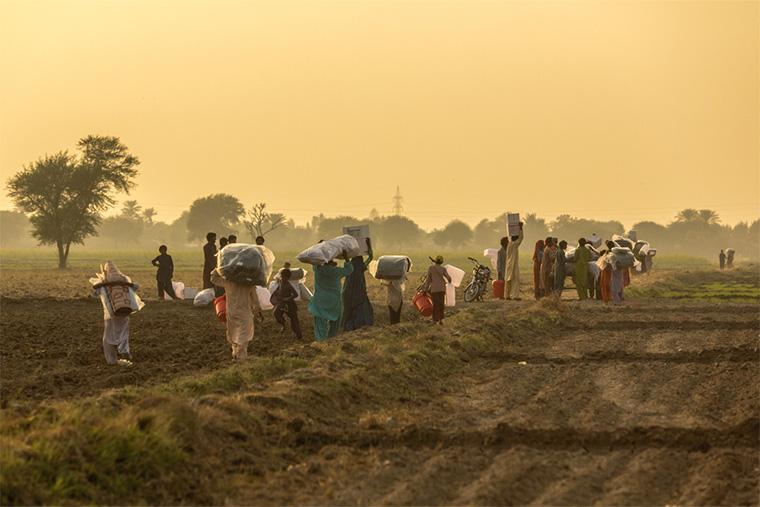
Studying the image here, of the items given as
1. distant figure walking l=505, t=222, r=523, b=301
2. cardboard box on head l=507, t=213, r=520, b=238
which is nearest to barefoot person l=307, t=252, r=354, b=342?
cardboard box on head l=507, t=213, r=520, b=238

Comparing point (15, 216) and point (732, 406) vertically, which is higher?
point (15, 216)

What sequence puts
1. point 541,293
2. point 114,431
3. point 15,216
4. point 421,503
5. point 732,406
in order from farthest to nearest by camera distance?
point 15,216
point 541,293
point 732,406
point 114,431
point 421,503

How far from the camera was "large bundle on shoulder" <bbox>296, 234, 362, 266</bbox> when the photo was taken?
519 inches

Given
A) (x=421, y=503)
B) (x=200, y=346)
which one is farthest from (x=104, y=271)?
(x=421, y=503)

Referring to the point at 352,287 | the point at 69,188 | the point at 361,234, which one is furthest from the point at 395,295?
the point at 69,188

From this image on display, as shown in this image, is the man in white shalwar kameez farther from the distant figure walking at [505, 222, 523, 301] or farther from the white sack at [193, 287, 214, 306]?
the distant figure walking at [505, 222, 523, 301]

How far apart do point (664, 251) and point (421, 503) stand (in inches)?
7233

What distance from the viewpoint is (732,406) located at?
8.74 m

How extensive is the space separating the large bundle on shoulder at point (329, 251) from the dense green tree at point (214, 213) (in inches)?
4656

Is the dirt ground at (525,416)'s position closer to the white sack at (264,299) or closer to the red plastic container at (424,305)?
the white sack at (264,299)

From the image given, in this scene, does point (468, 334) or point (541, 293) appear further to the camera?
point (541, 293)

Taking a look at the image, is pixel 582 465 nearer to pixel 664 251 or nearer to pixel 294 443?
pixel 294 443

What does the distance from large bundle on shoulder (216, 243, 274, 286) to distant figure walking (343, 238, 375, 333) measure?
2.94 m

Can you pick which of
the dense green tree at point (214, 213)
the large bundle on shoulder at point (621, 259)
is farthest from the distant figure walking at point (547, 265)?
the dense green tree at point (214, 213)
